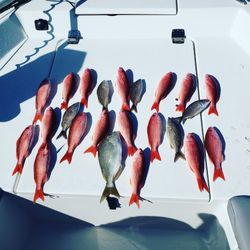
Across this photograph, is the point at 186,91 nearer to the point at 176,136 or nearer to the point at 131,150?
the point at 176,136

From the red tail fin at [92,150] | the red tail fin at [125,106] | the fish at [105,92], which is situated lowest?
the red tail fin at [92,150]

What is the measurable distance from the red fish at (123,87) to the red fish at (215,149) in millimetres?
494

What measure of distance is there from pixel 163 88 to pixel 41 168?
0.86 meters

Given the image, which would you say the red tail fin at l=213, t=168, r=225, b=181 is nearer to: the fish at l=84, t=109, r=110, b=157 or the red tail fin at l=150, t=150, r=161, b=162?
the red tail fin at l=150, t=150, r=161, b=162

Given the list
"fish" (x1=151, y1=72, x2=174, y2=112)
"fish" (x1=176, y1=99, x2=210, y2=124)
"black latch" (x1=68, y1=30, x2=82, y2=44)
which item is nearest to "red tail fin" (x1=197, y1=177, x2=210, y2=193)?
"fish" (x1=176, y1=99, x2=210, y2=124)

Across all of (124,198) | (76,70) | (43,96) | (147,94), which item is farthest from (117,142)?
(76,70)

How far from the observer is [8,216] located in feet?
5.49

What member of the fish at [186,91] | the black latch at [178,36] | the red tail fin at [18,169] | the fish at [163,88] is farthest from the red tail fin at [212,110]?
the red tail fin at [18,169]

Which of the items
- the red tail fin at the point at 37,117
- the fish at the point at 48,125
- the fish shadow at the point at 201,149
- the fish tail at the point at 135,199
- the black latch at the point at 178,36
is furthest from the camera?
the black latch at the point at 178,36

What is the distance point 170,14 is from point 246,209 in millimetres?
1544

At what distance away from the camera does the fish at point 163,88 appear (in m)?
1.98

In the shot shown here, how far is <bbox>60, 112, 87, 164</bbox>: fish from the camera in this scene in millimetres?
1767

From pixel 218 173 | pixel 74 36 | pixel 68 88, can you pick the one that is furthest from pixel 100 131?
pixel 74 36

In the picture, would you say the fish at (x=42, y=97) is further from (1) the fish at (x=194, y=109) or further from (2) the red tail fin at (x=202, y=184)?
(2) the red tail fin at (x=202, y=184)
